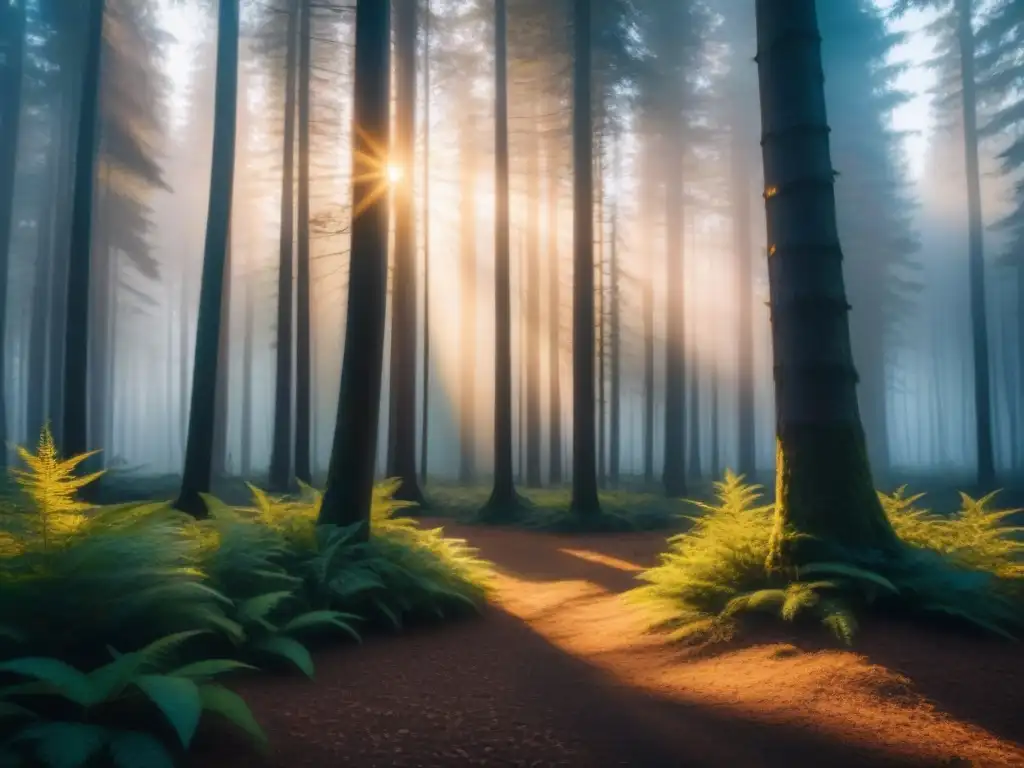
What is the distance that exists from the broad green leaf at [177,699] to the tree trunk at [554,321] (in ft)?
71.9

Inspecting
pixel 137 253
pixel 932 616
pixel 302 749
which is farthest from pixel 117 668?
pixel 137 253

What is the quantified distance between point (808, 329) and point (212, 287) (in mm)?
9837

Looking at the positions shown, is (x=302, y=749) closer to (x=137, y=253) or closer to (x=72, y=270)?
(x=72, y=270)

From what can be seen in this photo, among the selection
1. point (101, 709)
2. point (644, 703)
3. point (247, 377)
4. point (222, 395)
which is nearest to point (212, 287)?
point (101, 709)

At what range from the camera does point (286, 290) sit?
18953 millimetres

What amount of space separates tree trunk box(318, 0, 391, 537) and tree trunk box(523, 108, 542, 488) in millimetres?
16028

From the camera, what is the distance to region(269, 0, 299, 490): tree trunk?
18.8 metres

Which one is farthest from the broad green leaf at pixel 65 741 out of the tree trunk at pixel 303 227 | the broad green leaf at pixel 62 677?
the tree trunk at pixel 303 227

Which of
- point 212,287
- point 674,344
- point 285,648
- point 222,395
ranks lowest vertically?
point 285,648

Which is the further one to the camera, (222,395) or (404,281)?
(222,395)

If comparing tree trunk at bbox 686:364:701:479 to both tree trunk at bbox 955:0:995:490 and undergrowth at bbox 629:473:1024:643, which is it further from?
undergrowth at bbox 629:473:1024:643

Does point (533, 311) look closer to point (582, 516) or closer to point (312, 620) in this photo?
point (582, 516)

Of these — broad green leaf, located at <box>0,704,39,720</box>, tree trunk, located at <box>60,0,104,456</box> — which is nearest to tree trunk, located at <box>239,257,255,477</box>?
tree trunk, located at <box>60,0,104,456</box>

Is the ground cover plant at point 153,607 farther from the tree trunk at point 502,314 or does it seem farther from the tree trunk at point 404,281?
the tree trunk at point 404,281
